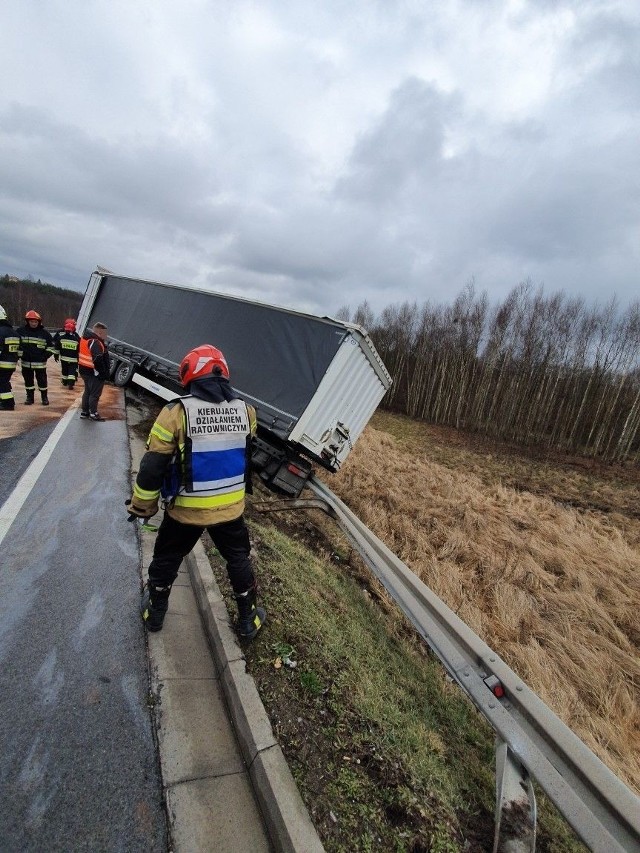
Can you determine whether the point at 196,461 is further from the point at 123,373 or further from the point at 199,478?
the point at 123,373

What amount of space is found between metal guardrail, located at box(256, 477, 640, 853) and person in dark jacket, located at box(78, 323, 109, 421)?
678cm

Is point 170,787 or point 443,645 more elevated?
point 443,645

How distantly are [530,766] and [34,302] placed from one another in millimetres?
82655

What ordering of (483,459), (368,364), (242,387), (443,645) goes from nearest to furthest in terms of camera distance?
(443,645), (368,364), (242,387), (483,459)

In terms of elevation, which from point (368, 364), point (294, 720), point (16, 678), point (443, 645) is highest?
point (368, 364)

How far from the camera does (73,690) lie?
223 centimetres

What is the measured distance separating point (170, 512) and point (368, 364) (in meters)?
4.11

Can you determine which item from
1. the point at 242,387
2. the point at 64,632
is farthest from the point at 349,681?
the point at 242,387

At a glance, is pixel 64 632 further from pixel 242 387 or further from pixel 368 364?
pixel 368 364

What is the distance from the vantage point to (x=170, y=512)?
256 cm

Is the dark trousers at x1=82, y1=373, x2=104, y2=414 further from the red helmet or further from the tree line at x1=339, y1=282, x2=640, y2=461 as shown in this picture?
the tree line at x1=339, y1=282, x2=640, y2=461

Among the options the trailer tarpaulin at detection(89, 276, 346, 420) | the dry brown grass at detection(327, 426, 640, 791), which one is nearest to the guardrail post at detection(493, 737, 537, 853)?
the dry brown grass at detection(327, 426, 640, 791)

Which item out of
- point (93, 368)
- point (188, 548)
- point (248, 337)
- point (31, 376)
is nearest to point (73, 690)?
point (188, 548)

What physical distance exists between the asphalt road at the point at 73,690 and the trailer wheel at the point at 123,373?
18.8ft
